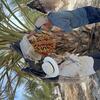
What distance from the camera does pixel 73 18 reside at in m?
1.91

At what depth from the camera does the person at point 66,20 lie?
1.89m

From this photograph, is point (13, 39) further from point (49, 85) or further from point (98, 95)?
point (49, 85)

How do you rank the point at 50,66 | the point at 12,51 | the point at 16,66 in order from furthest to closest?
1. the point at 16,66
2. the point at 12,51
3. the point at 50,66

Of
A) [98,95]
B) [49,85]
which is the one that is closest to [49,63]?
[98,95]

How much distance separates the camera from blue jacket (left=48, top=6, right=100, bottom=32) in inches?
74.4

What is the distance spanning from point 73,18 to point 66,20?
0.14 feet

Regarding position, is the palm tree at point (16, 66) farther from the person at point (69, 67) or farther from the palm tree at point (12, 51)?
the person at point (69, 67)

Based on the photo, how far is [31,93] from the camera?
13.4ft

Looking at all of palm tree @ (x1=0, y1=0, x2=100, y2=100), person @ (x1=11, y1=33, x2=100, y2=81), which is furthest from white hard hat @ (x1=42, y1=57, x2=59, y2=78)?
palm tree @ (x1=0, y1=0, x2=100, y2=100)

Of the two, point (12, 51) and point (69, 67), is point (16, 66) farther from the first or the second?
point (69, 67)

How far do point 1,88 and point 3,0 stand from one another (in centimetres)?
87

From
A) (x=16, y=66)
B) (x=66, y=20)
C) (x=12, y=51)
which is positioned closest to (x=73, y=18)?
(x=66, y=20)

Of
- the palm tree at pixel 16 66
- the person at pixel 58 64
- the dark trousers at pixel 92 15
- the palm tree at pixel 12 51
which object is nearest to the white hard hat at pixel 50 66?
the person at pixel 58 64

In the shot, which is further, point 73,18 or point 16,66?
point 16,66
